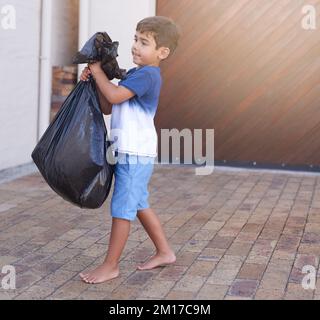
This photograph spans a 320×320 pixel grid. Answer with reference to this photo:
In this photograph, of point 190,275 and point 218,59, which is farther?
point 218,59

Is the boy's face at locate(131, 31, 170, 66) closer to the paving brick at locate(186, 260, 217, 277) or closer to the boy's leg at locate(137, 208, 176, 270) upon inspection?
the boy's leg at locate(137, 208, 176, 270)

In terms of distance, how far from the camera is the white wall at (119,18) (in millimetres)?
8211

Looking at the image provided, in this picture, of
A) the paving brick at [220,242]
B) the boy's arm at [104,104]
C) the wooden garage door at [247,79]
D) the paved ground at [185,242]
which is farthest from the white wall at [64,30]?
the boy's arm at [104,104]

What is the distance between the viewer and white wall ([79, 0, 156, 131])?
8211mm

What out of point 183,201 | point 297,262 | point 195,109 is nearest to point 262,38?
point 195,109

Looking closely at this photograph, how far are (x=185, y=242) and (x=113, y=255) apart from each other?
3.43 feet

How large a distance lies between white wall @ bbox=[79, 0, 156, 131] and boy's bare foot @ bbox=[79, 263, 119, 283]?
14.1 ft

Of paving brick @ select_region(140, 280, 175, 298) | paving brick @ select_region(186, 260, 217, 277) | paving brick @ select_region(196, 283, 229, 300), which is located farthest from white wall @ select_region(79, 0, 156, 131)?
paving brick @ select_region(196, 283, 229, 300)

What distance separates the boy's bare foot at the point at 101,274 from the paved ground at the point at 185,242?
1.5 inches

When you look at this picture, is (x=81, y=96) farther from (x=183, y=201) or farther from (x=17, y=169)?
(x=17, y=169)

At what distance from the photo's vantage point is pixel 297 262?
454cm

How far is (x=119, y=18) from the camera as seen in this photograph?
27.1 feet
